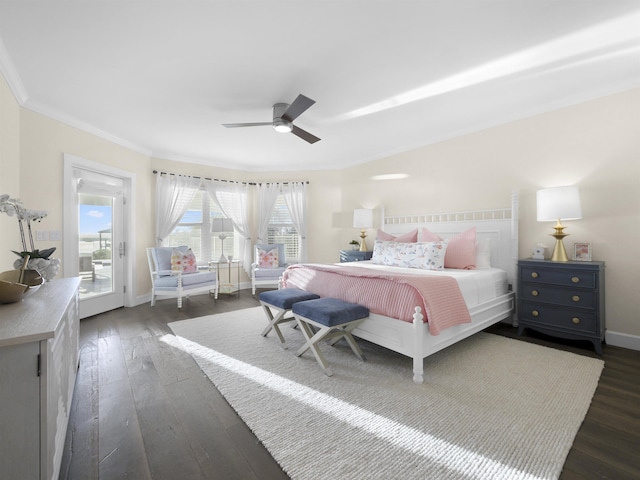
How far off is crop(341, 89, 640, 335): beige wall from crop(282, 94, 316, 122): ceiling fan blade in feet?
8.64

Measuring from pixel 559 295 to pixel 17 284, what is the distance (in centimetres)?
439

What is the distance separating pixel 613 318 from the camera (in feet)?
9.80

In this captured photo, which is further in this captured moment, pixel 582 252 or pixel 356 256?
pixel 356 256

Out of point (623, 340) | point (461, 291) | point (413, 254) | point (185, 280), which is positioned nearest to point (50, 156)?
point (185, 280)

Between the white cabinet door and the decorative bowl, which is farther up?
the decorative bowl

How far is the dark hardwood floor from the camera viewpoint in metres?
1.43

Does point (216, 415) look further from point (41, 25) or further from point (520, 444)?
point (41, 25)

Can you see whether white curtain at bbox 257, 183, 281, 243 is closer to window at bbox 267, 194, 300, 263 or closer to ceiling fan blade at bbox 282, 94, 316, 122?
window at bbox 267, 194, 300, 263

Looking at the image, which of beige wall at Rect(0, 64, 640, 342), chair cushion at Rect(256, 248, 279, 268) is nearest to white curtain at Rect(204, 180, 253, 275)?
chair cushion at Rect(256, 248, 279, 268)

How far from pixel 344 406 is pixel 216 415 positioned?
0.85 metres

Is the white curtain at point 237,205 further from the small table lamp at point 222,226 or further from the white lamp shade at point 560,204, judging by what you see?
the white lamp shade at point 560,204

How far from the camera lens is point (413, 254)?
146 inches

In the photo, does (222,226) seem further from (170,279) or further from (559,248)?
(559,248)

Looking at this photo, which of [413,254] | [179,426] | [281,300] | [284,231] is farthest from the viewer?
[284,231]
